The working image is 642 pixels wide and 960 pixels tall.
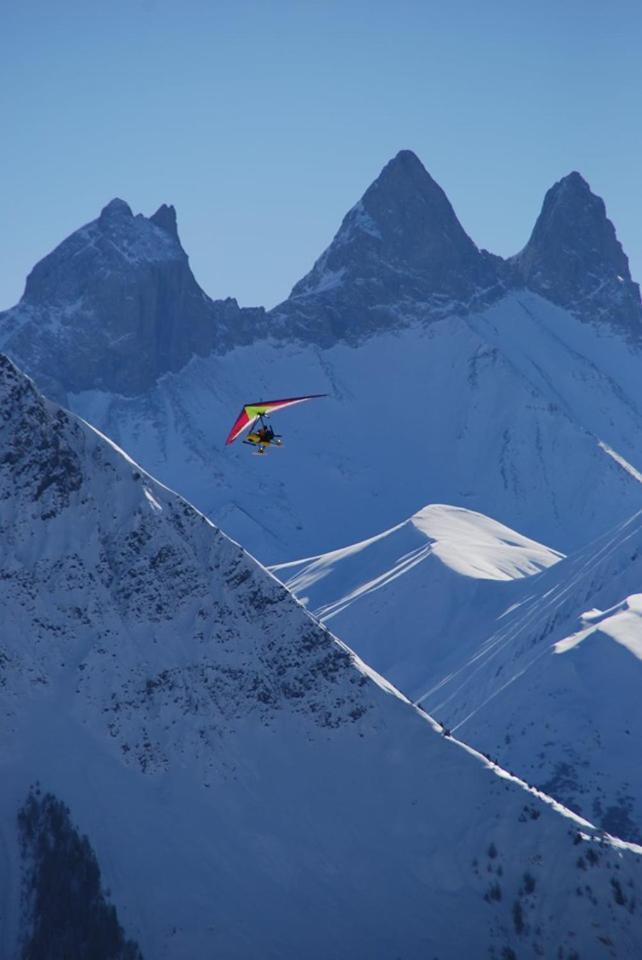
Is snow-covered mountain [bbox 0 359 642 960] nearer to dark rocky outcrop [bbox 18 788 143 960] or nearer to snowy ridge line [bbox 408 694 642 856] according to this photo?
snowy ridge line [bbox 408 694 642 856]

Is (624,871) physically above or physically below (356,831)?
below

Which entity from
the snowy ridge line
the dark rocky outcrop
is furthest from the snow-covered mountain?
the dark rocky outcrop

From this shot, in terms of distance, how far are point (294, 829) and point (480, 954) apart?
21135mm

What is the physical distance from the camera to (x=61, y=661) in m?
177

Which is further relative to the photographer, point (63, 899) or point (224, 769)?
point (224, 769)

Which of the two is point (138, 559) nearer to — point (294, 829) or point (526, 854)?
point (294, 829)

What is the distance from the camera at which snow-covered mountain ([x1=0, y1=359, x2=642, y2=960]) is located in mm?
159875

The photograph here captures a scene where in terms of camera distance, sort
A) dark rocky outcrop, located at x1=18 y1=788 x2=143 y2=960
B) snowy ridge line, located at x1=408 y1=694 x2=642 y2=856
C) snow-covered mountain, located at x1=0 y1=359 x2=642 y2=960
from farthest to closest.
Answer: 1. snowy ridge line, located at x1=408 y1=694 x2=642 y2=856
2. snow-covered mountain, located at x1=0 y1=359 x2=642 y2=960
3. dark rocky outcrop, located at x1=18 y1=788 x2=143 y2=960

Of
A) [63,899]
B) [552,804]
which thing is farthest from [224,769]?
[552,804]

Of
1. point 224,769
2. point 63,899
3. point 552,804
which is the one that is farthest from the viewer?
point 552,804

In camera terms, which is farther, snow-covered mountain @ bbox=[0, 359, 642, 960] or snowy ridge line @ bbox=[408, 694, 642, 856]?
snowy ridge line @ bbox=[408, 694, 642, 856]

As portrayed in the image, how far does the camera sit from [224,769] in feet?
569

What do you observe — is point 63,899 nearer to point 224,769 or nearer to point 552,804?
point 224,769

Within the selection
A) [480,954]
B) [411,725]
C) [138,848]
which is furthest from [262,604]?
[480,954]
